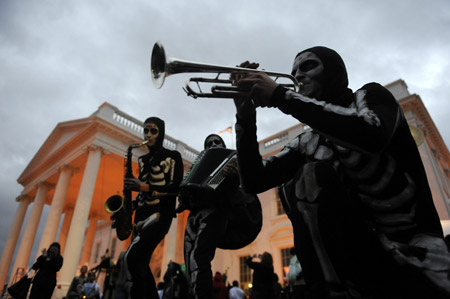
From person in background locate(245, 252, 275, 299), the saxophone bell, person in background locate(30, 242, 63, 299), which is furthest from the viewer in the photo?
person in background locate(30, 242, 63, 299)

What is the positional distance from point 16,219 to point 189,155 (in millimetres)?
15312

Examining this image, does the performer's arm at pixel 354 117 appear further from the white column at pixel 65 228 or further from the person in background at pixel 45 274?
the white column at pixel 65 228

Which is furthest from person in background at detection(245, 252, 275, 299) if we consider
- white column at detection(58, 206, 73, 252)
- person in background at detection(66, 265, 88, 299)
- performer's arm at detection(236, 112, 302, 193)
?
white column at detection(58, 206, 73, 252)

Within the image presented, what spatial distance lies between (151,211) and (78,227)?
14666 millimetres

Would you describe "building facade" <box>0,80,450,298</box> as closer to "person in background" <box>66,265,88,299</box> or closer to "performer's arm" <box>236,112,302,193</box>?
"person in background" <box>66,265,88,299</box>

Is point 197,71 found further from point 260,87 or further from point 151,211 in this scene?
point 151,211

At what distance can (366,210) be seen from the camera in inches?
51.3

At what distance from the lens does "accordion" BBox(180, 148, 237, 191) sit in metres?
3.20

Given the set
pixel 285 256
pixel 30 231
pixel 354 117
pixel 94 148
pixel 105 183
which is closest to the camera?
pixel 354 117

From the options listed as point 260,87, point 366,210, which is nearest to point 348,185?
point 366,210

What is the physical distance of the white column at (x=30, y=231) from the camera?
19566mm

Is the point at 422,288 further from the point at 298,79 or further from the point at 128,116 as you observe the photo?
the point at 128,116

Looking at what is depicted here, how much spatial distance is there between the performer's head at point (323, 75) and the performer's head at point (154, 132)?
2.60 m

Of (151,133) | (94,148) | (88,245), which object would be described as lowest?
(151,133)
